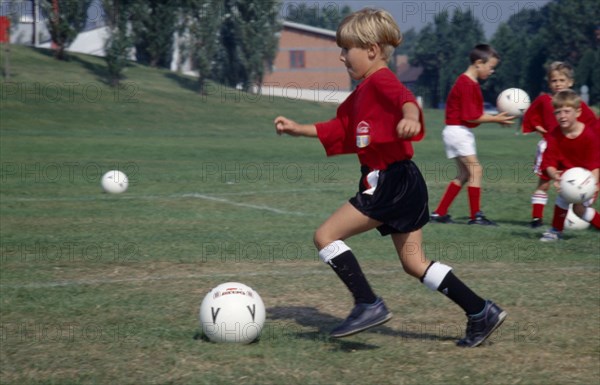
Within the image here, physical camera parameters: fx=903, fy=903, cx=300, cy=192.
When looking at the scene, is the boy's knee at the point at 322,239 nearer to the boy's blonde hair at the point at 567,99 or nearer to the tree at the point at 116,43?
the boy's blonde hair at the point at 567,99

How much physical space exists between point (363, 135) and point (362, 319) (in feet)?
3.64

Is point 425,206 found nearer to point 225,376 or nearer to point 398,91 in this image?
point 398,91

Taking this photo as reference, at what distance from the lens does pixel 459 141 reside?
11742 millimetres

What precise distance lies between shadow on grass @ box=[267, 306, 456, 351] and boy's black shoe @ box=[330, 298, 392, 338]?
0.18 metres

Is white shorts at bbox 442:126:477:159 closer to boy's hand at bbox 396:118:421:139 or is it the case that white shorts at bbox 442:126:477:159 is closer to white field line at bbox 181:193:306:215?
white field line at bbox 181:193:306:215


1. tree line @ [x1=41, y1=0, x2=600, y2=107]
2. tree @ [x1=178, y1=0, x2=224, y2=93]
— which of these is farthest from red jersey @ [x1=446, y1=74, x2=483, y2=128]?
tree @ [x1=178, y1=0, x2=224, y2=93]

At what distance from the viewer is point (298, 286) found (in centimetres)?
752

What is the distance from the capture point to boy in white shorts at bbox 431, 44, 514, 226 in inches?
457

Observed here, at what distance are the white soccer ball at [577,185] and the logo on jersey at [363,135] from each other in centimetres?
483

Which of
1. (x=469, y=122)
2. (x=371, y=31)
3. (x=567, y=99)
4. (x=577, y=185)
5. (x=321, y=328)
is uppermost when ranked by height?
(x=371, y=31)

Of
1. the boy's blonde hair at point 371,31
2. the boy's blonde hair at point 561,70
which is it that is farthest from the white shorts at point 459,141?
the boy's blonde hair at point 371,31

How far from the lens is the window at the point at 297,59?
81.8 meters

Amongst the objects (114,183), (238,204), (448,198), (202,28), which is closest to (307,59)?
(202,28)

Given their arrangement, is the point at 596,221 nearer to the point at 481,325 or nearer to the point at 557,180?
the point at 557,180
